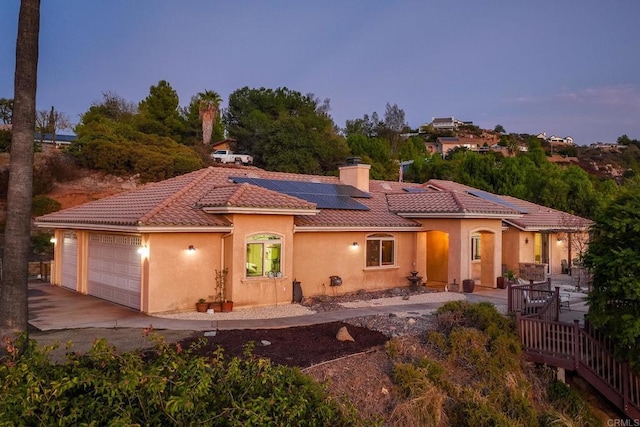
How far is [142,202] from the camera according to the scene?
1675cm

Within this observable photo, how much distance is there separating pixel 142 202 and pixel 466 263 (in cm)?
1307

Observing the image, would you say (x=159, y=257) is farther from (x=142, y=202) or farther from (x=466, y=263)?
(x=466, y=263)

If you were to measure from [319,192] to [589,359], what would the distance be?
12.5 metres

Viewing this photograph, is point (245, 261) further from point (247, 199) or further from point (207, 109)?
point (207, 109)

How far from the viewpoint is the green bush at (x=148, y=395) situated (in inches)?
206

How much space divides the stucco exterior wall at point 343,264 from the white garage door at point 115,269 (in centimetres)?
548

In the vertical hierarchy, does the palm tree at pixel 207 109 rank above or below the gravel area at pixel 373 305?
above

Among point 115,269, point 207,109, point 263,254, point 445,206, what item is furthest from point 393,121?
point 115,269

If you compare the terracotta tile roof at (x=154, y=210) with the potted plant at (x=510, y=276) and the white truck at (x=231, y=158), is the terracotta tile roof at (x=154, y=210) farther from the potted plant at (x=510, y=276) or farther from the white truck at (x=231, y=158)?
the white truck at (x=231, y=158)

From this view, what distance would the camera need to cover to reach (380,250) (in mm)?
19953

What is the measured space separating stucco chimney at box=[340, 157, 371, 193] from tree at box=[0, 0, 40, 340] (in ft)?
57.7

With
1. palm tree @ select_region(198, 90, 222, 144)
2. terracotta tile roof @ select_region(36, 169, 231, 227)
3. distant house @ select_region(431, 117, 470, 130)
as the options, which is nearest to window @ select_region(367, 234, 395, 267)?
Result: terracotta tile roof @ select_region(36, 169, 231, 227)

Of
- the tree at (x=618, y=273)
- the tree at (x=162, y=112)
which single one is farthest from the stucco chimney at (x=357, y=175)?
the tree at (x=162, y=112)

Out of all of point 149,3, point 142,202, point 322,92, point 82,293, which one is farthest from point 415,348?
point 322,92
